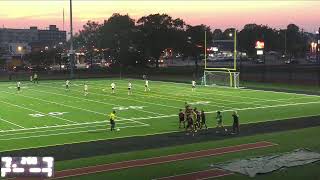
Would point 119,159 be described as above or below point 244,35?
below

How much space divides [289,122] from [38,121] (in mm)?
14830

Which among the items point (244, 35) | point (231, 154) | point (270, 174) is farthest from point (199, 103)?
point (244, 35)

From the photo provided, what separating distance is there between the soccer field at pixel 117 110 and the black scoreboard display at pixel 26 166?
13455 millimetres

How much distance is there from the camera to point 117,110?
3662 cm

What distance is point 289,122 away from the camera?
3045 centimetres

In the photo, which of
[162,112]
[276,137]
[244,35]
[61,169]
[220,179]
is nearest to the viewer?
[220,179]

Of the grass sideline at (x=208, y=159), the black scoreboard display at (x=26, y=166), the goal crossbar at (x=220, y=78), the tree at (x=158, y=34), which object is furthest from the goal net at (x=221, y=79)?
the black scoreboard display at (x=26, y=166)

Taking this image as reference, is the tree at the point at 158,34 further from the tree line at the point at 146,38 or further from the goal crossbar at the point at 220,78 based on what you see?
the goal crossbar at the point at 220,78

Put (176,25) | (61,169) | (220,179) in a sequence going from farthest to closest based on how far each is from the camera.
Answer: (176,25) < (61,169) < (220,179)

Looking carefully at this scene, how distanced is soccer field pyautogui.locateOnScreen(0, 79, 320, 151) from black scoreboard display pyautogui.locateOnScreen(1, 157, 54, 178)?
44.1 feet

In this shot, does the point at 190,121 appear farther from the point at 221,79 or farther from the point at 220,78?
the point at 220,78

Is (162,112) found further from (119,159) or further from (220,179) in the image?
(220,179)

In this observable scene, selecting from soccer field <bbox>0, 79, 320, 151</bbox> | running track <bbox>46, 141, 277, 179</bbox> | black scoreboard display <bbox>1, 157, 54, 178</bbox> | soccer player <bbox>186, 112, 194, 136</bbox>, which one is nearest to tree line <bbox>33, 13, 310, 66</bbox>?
soccer field <bbox>0, 79, 320, 151</bbox>

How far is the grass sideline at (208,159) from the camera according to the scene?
17.6 metres
